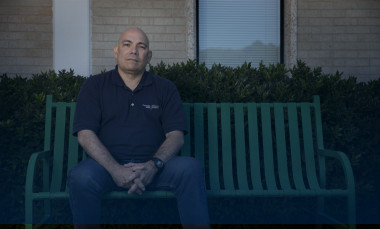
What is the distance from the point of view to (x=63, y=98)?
3816 millimetres

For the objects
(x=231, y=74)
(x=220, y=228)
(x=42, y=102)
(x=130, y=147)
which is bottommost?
(x=220, y=228)

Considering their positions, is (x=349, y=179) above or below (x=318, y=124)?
below

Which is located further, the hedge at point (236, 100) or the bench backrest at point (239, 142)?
the hedge at point (236, 100)

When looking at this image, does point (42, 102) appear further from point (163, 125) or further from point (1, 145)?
point (163, 125)

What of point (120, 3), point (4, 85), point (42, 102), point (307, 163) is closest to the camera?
point (307, 163)

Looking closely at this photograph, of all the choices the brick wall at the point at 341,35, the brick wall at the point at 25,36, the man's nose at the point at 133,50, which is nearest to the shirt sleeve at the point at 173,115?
the man's nose at the point at 133,50

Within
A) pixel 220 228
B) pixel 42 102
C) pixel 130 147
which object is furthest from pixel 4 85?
pixel 220 228

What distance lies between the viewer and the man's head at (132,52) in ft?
10.8

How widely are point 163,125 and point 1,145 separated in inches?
61.7

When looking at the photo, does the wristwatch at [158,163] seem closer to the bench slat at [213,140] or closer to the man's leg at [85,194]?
the man's leg at [85,194]

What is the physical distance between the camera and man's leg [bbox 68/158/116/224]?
2.71 metres

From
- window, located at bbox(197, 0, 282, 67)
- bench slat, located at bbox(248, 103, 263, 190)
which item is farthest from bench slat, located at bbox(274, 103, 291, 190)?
window, located at bbox(197, 0, 282, 67)

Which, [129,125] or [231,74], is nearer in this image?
[129,125]

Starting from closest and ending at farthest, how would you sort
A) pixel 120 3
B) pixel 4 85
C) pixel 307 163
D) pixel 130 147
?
pixel 130 147
pixel 307 163
pixel 4 85
pixel 120 3
